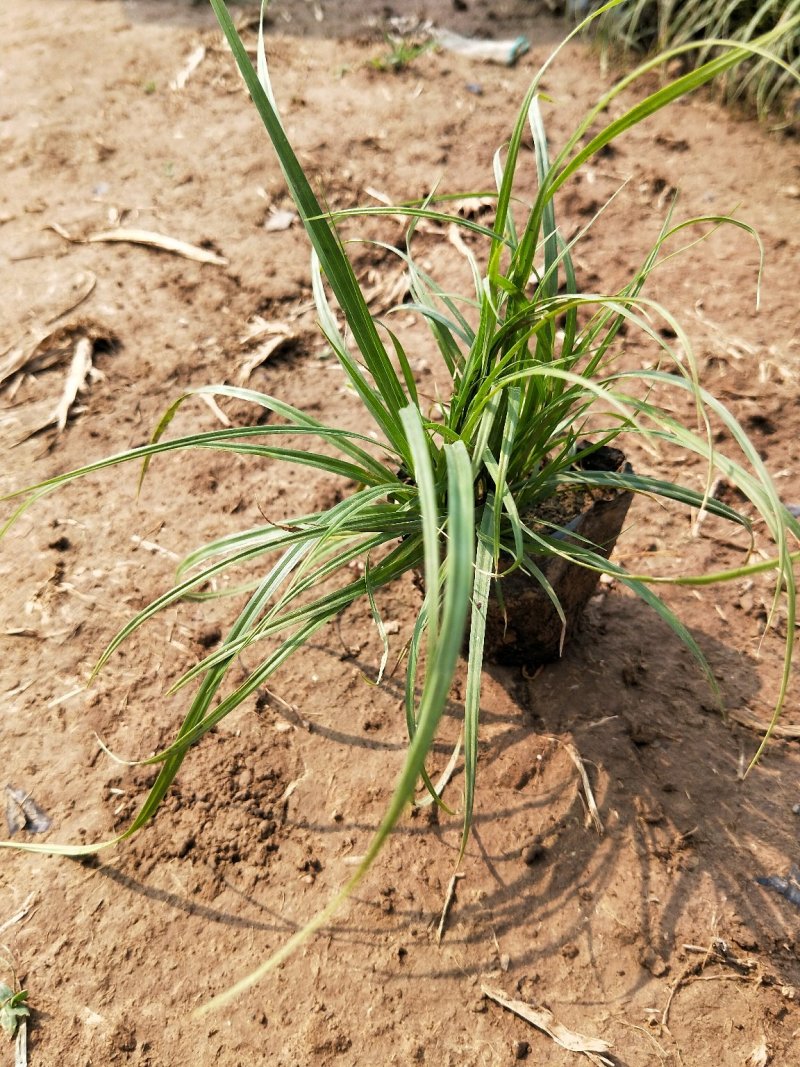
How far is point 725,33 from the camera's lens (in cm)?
350

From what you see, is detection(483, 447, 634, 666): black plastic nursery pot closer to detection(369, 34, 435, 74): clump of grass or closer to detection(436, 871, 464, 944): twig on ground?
detection(436, 871, 464, 944): twig on ground

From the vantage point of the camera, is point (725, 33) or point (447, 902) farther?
point (725, 33)

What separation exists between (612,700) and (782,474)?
3.08ft

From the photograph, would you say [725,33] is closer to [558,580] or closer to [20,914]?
[558,580]

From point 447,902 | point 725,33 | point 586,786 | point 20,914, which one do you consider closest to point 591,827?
point 586,786

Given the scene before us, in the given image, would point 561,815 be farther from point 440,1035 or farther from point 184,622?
point 184,622

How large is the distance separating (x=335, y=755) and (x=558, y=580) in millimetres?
621

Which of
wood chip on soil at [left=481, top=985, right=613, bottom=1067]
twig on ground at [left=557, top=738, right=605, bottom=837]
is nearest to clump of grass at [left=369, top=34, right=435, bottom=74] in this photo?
twig on ground at [left=557, top=738, right=605, bottom=837]

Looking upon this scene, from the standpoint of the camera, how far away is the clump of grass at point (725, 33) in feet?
10.9

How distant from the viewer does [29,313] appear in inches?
108

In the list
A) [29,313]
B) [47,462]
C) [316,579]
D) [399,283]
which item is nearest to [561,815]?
[316,579]

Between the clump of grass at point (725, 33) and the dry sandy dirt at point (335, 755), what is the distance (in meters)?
0.64

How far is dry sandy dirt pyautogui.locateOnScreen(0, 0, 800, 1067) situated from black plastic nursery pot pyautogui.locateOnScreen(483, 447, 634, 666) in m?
0.12

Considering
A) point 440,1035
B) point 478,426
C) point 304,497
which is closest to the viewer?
point 440,1035
